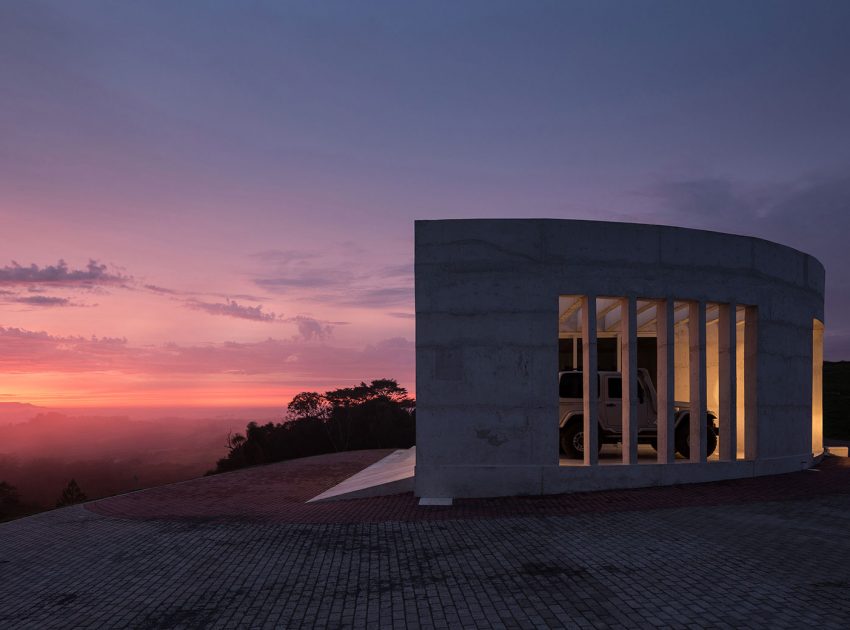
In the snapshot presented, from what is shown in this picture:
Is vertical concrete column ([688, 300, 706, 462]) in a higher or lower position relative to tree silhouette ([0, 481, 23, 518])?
higher

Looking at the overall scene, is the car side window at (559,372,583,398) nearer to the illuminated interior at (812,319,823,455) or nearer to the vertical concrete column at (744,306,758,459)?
the vertical concrete column at (744,306,758,459)

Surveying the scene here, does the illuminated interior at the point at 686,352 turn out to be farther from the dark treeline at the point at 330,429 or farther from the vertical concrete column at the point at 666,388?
the dark treeline at the point at 330,429

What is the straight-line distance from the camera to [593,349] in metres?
12.2

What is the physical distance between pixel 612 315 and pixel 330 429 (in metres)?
30.7

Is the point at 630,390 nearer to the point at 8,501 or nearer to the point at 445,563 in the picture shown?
the point at 445,563

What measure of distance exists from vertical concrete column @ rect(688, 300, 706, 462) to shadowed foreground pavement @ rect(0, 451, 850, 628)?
1142 millimetres

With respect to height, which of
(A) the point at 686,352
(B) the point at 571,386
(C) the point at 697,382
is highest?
(A) the point at 686,352

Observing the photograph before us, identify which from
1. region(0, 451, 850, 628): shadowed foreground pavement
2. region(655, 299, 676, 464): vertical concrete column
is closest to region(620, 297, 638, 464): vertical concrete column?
region(655, 299, 676, 464): vertical concrete column

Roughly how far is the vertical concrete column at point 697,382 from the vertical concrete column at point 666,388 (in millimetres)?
721

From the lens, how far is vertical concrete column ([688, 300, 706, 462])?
512 inches

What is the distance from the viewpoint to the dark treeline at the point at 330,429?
138 ft

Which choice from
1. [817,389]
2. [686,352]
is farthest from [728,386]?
[817,389]

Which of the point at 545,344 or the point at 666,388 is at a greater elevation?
the point at 545,344

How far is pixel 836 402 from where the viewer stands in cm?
4931
